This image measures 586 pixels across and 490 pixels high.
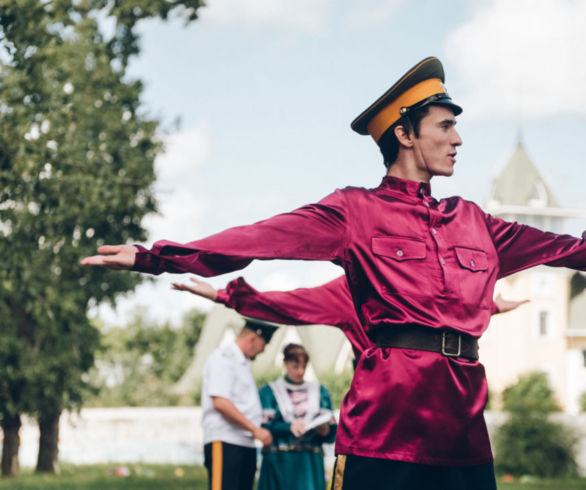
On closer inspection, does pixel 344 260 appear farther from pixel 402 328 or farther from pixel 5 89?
pixel 5 89

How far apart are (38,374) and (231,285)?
15.1 metres

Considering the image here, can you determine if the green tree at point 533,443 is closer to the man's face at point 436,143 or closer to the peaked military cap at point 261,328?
the peaked military cap at point 261,328

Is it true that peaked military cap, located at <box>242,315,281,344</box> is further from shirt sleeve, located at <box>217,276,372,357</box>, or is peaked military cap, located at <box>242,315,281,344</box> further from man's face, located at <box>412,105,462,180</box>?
→ man's face, located at <box>412,105,462,180</box>

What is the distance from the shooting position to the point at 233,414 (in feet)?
25.4

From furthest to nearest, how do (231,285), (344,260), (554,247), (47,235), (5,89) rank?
1. (47,235)
2. (5,89)
3. (231,285)
4. (554,247)
5. (344,260)

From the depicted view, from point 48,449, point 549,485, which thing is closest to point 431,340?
point 549,485

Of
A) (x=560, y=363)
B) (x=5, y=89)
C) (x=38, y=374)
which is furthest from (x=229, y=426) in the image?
(x=560, y=363)

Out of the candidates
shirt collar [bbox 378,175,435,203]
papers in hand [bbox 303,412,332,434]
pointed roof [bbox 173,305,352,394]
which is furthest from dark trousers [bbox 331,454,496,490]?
pointed roof [bbox 173,305,352,394]

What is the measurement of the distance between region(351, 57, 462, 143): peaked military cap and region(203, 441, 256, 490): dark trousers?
4.36m

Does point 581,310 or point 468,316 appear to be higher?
point 581,310

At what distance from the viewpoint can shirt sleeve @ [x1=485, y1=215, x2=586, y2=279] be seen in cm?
396

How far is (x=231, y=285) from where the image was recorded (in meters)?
5.09

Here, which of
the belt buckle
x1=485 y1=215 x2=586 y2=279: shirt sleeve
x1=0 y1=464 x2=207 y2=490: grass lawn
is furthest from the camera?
x1=0 y1=464 x2=207 y2=490: grass lawn

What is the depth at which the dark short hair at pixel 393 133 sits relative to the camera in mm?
3873
